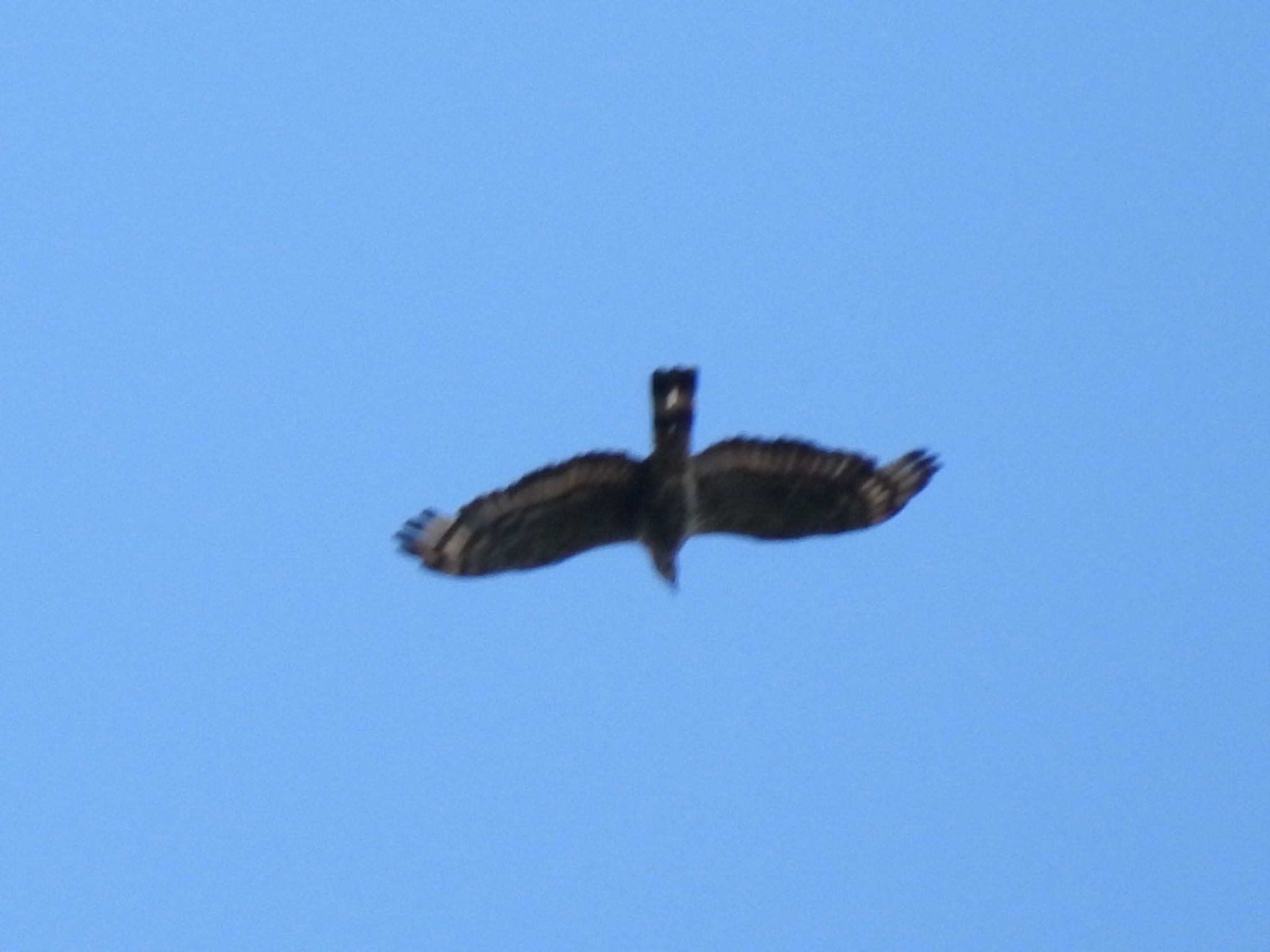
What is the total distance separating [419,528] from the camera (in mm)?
18672

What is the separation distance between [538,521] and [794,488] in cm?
192

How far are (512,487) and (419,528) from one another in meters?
0.68

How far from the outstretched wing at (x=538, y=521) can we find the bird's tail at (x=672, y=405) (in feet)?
1.09

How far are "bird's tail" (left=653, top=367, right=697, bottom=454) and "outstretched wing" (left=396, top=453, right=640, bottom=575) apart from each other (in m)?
0.33

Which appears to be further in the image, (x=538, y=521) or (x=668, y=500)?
(x=668, y=500)

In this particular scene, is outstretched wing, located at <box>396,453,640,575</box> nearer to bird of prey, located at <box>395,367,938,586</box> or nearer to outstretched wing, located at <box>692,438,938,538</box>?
bird of prey, located at <box>395,367,938,586</box>

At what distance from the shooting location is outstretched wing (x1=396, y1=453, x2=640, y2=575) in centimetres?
1856

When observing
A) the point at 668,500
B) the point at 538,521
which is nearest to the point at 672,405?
the point at 668,500

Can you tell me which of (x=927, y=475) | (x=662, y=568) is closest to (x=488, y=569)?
(x=662, y=568)

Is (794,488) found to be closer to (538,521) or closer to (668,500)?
(668,500)

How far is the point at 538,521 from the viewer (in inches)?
746

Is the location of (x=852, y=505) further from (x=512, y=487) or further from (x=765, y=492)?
(x=512, y=487)

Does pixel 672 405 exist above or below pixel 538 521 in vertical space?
above

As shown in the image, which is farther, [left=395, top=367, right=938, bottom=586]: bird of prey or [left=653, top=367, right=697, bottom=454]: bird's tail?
[left=653, top=367, right=697, bottom=454]: bird's tail
